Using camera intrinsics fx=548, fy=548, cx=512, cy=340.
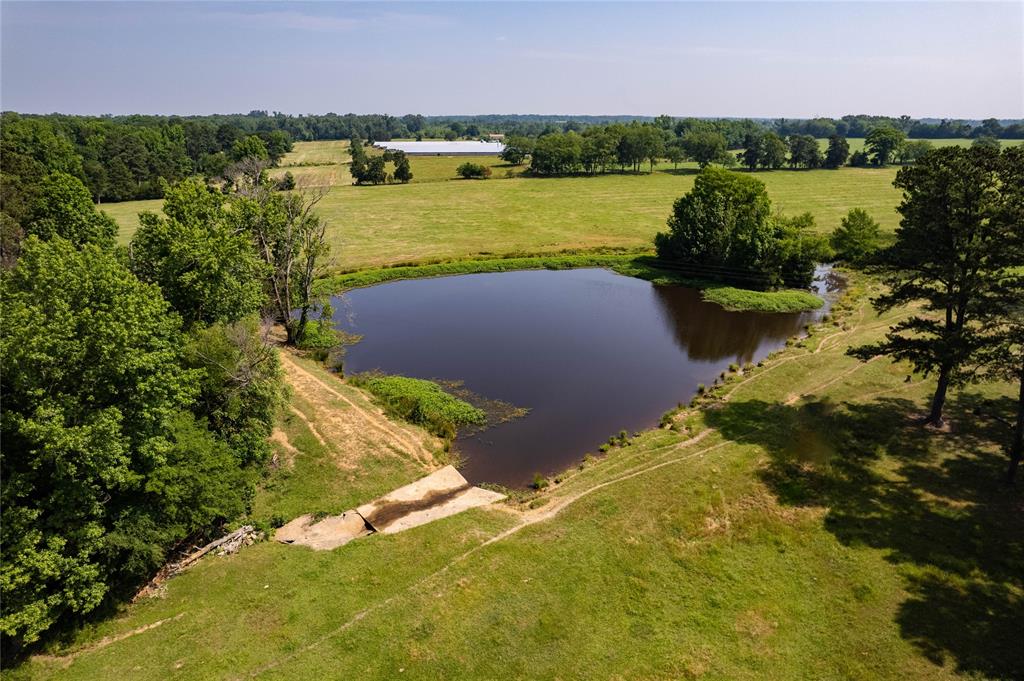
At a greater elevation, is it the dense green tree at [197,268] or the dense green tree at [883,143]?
the dense green tree at [883,143]

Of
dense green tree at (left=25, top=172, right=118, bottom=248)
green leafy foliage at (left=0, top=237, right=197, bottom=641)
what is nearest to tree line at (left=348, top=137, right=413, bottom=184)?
dense green tree at (left=25, top=172, right=118, bottom=248)

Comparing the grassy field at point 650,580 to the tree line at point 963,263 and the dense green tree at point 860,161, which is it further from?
the dense green tree at point 860,161

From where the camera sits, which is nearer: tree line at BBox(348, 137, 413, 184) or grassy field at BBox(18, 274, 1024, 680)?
grassy field at BBox(18, 274, 1024, 680)

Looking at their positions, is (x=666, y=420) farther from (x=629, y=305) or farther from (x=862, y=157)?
(x=862, y=157)

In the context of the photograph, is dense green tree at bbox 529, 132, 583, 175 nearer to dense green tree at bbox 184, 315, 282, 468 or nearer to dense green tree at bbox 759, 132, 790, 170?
dense green tree at bbox 759, 132, 790, 170

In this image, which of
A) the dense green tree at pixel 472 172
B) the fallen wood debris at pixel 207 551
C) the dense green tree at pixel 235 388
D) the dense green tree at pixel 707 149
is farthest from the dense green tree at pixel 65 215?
the dense green tree at pixel 707 149

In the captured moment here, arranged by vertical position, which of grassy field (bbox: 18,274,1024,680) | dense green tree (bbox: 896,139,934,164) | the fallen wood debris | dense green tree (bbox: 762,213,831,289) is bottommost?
the fallen wood debris
